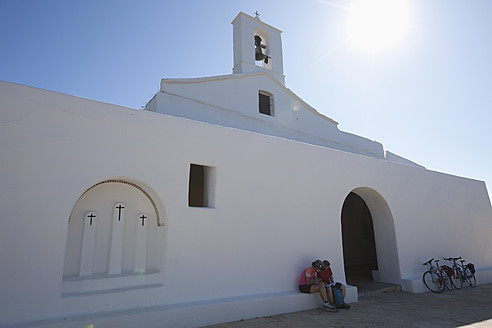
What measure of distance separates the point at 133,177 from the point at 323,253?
4143mm

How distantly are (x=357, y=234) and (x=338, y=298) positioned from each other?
7.52m

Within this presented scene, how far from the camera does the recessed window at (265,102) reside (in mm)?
10570

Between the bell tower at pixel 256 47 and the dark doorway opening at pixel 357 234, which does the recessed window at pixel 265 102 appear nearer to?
the bell tower at pixel 256 47

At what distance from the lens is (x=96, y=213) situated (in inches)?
189

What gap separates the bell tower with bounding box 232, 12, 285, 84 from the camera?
35.2 feet

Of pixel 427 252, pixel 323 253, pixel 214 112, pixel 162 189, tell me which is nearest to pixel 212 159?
pixel 162 189

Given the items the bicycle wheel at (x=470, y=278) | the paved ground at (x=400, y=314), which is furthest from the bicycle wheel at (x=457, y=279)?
the paved ground at (x=400, y=314)

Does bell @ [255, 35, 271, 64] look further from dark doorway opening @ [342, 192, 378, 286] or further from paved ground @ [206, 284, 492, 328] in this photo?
paved ground @ [206, 284, 492, 328]

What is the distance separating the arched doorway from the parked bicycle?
168 cm

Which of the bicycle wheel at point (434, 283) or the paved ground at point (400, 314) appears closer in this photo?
the paved ground at point (400, 314)

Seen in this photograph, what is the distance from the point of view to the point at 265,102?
1070 centimetres

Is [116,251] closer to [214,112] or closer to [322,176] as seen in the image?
[322,176]

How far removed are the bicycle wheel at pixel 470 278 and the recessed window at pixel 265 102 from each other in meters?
7.36

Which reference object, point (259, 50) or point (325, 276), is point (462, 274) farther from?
point (259, 50)
